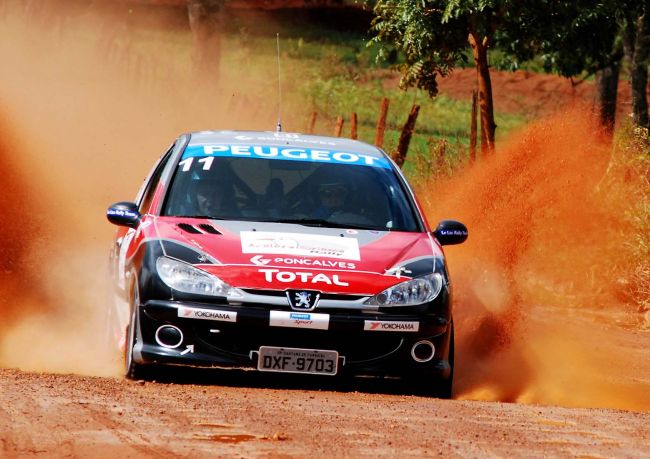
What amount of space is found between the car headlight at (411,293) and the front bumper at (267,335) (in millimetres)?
76

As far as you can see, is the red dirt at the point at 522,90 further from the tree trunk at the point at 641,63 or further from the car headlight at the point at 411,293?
the car headlight at the point at 411,293

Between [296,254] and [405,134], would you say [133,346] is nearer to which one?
[296,254]

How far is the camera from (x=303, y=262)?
9164 mm

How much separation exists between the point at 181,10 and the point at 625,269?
206 ft

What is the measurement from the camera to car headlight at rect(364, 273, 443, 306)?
9117 millimetres

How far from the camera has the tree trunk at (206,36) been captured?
28031 millimetres

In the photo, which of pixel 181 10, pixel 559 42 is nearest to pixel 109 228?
pixel 559 42

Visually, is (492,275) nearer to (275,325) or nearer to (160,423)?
(275,325)

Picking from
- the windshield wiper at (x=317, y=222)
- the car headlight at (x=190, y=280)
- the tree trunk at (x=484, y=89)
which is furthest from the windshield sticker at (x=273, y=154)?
the tree trunk at (x=484, y=89)

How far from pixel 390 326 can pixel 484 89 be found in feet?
35.8

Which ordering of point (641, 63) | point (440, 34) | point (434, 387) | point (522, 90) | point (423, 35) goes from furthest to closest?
point (522, 90)
point (641, 63)
point (440, 34)
point (423, 35)
point (434, 387)

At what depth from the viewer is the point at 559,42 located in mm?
20047

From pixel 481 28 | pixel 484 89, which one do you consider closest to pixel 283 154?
pixel 481 28

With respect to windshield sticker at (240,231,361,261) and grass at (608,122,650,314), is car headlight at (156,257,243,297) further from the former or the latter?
grass at (608,122,650,314)
